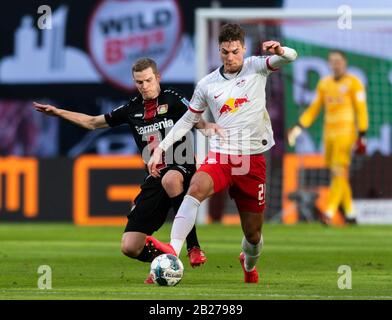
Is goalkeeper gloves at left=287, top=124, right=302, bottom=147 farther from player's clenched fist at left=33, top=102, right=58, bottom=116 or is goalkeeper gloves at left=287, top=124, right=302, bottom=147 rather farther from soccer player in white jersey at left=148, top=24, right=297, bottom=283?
player's clenched fist at left=33, top=102, right=58, bottom=116

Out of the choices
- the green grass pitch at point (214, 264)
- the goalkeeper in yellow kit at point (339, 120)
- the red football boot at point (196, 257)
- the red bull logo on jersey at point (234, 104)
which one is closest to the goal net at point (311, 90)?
the goalkeeper in yellow kit at point (339, 120)

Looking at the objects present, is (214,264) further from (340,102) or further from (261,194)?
(340,102)

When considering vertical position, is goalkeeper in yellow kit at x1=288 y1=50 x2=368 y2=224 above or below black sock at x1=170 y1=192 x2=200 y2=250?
below

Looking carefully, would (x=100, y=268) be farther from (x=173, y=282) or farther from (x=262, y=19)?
(x=262, y=19)

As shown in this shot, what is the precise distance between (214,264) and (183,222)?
2753mm

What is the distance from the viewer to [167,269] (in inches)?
412

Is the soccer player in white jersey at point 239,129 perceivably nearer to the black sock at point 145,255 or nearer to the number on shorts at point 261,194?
the number on shorts at point 261,194

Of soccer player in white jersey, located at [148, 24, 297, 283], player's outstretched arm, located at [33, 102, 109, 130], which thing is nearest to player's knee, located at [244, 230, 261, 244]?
soccer player in white jersey, located at [148, 24, 297, 283]

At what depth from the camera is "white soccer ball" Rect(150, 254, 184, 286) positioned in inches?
411

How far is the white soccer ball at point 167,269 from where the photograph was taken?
34.2 ft

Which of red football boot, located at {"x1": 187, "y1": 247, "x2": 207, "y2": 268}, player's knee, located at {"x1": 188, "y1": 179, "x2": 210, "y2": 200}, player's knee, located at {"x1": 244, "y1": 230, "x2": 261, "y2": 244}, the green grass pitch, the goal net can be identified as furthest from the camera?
the goal net

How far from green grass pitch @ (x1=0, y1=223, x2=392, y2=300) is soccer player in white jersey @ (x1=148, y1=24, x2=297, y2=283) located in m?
0.58

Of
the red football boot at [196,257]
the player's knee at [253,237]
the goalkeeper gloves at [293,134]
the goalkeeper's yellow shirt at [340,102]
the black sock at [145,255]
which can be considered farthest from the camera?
the goalkeeper's yellow shirt at [340,102]

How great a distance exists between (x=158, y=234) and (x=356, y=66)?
Result: 792 cm
